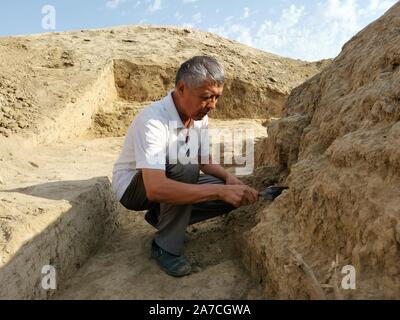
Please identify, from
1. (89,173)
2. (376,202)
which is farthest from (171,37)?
(376,202)

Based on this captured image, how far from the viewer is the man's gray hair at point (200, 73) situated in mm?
2676

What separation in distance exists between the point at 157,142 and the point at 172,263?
2.31 ft

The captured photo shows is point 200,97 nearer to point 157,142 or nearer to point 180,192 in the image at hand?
point 157,142

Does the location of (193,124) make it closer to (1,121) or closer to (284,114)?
(284,114)

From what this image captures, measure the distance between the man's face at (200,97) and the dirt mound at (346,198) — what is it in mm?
634

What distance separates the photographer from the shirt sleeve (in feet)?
8.48

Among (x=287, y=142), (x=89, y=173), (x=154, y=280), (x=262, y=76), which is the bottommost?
(x=154, y=280)

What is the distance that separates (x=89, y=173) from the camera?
14.6ft

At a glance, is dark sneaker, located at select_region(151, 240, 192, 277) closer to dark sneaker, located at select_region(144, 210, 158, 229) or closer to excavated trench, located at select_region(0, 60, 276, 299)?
excavated trench, located at select_region(0, 60, 276, 299)

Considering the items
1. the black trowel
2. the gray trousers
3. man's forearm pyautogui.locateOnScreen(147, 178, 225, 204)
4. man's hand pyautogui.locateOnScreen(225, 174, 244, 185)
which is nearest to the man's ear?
the gray trousers

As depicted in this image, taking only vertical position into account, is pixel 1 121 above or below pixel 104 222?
above

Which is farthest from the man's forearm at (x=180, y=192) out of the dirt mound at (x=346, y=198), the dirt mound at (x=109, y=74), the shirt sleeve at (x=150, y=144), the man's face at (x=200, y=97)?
the dirt mound at (x=109, y=74)

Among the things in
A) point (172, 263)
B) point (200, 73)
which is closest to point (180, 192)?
point (172, 263)

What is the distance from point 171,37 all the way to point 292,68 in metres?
2.69
